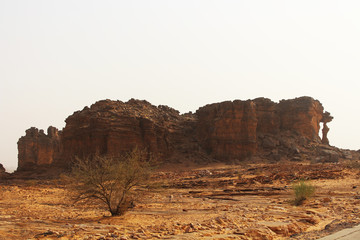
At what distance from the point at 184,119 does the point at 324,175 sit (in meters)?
34.2

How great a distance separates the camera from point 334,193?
656 inches

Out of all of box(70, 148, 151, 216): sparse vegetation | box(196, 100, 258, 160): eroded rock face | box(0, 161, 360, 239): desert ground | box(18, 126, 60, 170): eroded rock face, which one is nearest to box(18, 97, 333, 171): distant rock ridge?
box(196, 100, 258, 160): eroded rock face

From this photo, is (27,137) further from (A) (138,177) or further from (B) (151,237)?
(B) (151,237)

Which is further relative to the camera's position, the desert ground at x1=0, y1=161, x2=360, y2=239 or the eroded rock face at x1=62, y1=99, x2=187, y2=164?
the eroded rock face at x1=62, y1=99, x2=187, y2=164

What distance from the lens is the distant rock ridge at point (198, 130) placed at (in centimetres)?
4319

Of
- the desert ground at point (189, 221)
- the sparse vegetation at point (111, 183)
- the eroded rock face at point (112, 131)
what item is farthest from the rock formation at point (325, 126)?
the sparse vegetation at point (111, 183)

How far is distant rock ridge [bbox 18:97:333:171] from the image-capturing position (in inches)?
1700

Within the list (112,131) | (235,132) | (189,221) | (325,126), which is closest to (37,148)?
(112,131)

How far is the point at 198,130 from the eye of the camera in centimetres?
5369

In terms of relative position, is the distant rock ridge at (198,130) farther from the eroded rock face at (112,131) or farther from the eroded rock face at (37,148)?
the eroded rock face at (37,148)

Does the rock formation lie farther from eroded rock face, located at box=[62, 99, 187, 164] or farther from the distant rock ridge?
eroded rock face, located at box=[62, 99, 187, 164]

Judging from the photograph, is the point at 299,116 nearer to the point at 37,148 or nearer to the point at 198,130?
the point at 198,130

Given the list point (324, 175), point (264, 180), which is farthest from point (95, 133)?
point (324, 175)

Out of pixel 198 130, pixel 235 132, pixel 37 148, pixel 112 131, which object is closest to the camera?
pixel 112 131
